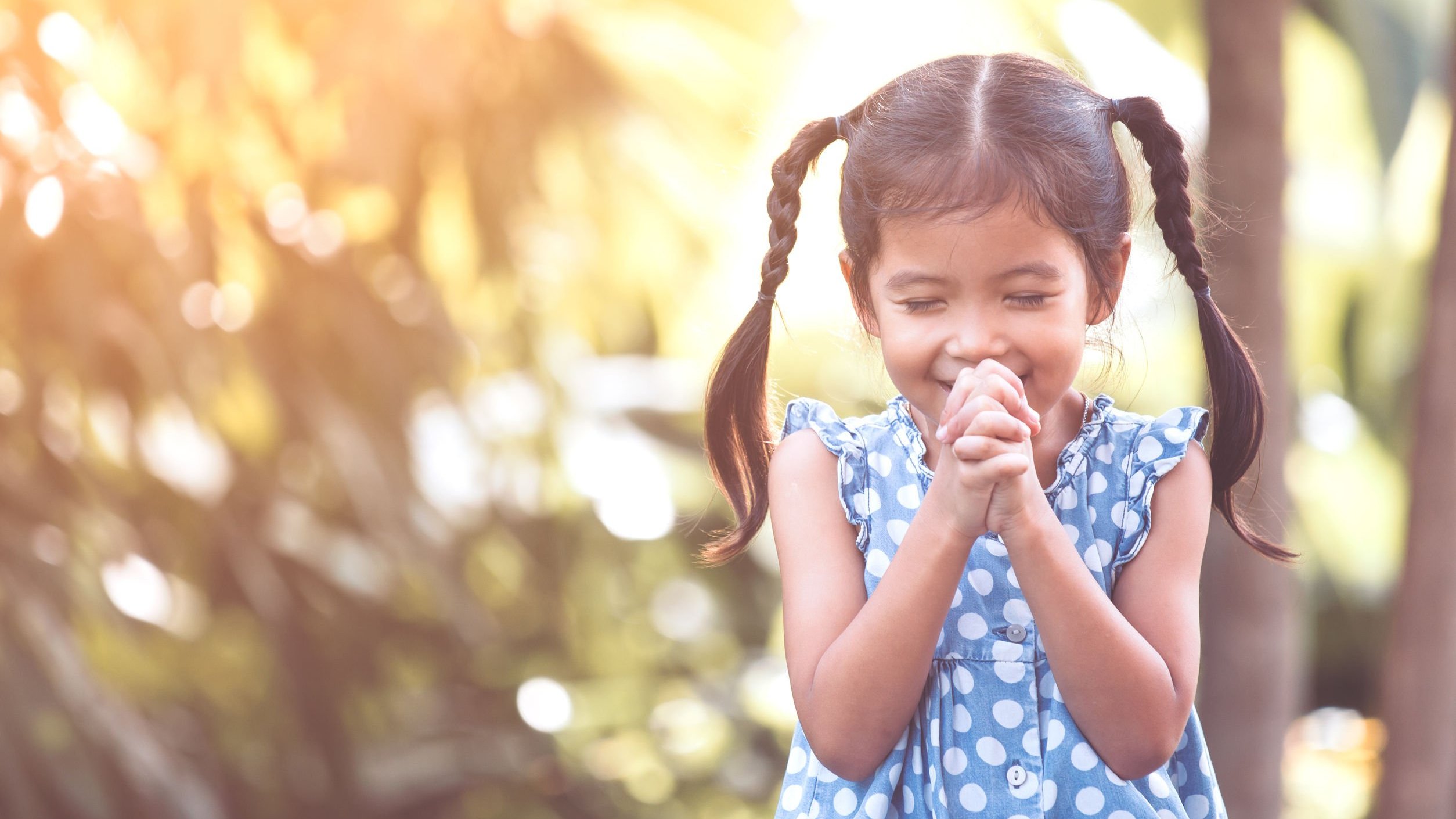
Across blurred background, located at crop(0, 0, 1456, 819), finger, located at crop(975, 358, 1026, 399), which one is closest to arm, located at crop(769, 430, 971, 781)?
finger, located at crop(975, 358, 1026, 399)

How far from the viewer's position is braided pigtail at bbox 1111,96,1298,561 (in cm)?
123

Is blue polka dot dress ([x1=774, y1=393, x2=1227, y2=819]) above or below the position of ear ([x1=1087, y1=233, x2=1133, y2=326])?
below

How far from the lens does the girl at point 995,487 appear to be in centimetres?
107

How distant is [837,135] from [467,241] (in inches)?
79.3

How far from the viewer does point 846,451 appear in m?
1.27

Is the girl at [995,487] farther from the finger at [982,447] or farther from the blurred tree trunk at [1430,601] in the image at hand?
the blurred tree trunk at [1430,601]

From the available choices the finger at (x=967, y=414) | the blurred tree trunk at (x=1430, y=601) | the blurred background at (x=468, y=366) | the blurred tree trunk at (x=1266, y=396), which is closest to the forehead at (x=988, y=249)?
the finger at (x=967, y=414)

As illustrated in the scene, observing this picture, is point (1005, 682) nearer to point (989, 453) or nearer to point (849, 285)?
point (989, 453)

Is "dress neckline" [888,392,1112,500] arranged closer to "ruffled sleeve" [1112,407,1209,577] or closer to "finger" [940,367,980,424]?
"ruffled sleeve" [1112,407,1209,577]

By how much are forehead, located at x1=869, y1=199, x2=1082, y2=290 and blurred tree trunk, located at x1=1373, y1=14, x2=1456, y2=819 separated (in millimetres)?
1728

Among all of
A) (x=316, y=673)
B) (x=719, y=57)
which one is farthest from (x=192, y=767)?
(x=719, y=57)

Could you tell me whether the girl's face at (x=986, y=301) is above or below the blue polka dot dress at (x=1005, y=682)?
above

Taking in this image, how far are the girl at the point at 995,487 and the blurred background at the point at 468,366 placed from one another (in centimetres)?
121

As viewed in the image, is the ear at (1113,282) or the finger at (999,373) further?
the ear at (1113,282)
